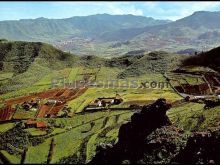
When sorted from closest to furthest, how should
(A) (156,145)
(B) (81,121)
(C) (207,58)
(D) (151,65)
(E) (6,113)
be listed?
(C) (207,58), (A) (156,145), (B) (81,121), (E) (6,113), (D) (151,65)

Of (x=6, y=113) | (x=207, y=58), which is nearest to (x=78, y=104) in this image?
(x=6, y=113)

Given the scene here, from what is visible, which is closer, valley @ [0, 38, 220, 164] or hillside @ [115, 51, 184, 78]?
valley @ [0, 38, 220, 164]

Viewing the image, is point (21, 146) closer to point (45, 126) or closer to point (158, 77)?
point (45, 126)

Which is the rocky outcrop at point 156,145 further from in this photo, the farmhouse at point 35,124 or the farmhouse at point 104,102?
the farmhouse at point 104,102

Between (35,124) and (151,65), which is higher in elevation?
(151,65)

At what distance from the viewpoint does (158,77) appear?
15500cm

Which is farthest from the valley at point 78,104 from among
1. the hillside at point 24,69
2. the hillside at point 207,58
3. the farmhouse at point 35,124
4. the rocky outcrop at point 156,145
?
the rocky outcrop at point 156,145

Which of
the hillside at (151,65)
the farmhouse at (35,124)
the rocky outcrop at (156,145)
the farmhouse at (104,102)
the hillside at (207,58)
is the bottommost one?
the farmhouse at (35,124)

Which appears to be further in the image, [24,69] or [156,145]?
[24,69]

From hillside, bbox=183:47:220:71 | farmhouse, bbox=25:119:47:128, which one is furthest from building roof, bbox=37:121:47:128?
hillside, bbox=183:47:220:71

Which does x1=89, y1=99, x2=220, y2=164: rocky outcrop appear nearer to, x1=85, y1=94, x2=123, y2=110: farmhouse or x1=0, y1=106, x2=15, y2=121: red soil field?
x1=0, y1=106, x2=15, y2=121: red soil field

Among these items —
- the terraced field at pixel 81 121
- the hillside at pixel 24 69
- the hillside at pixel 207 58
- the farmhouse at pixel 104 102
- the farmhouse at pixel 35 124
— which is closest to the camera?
the hillside at pixel 207 58

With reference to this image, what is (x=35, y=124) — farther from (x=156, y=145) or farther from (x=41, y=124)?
(x=156, y=145)

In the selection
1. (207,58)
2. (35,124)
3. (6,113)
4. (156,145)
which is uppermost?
(207,58)
